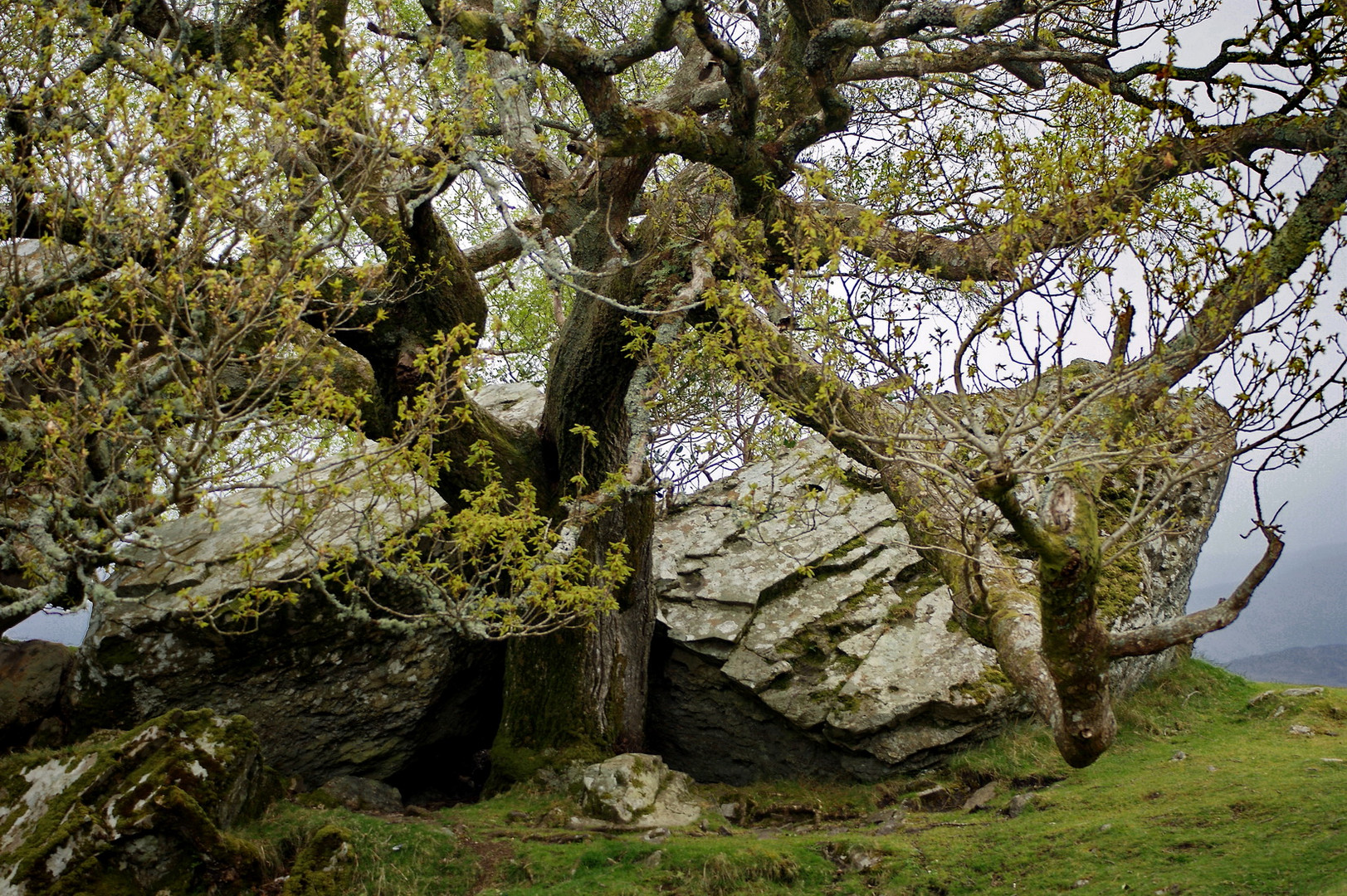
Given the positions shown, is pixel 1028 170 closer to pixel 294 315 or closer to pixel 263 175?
→ pixel 294 315

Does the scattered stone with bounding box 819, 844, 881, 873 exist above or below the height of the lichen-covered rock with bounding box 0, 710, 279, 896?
below

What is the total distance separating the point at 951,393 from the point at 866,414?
85 cm

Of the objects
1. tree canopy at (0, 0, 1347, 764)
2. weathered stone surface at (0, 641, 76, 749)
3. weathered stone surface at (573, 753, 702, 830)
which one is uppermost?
tree canopy at (0, 0, 1347, 764)

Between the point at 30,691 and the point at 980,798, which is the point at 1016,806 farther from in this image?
the point at 30,691

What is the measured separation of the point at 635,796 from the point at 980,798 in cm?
430

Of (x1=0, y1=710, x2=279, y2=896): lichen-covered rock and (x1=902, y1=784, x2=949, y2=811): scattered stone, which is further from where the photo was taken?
(x1=902, y1=784, x2=949, y2=811): scattered stone

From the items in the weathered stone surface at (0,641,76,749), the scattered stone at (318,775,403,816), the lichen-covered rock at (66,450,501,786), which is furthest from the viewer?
the lichen-covered rock at (66,450,501,786)

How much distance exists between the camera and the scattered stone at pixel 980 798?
11227mm

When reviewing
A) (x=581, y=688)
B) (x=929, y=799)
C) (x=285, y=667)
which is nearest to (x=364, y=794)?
(x=285, y=667)

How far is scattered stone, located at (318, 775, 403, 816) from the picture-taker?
1188 cm

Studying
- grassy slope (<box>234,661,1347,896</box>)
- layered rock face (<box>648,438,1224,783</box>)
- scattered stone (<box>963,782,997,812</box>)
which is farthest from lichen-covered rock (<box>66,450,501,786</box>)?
scattered stone (<box>963,782,997,812</box>)

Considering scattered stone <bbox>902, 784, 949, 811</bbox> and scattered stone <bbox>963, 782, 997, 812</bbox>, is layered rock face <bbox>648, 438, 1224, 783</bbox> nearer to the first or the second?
scattered stone <bbox>902, 784, 949, 811</bbox>

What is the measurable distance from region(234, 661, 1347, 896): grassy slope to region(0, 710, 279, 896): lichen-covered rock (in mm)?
835

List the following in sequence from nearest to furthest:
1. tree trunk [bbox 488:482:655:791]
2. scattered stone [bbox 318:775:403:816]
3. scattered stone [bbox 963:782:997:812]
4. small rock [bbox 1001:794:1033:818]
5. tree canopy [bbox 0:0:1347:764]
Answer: tree canopy [bbox 0:0:1347:764] < small rock [bbox 1001:794:1033:818] < scattered stone [bbox 963:782:997:812] < scattered stone [bbox 318:775:403:816] < tree trunk [bbox 488:482:655:791]
